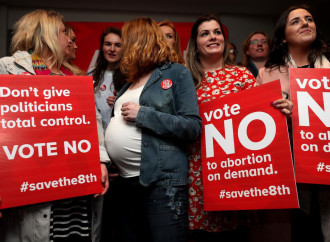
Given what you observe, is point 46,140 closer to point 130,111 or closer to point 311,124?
point 130,111

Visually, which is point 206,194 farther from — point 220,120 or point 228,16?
point 228,16

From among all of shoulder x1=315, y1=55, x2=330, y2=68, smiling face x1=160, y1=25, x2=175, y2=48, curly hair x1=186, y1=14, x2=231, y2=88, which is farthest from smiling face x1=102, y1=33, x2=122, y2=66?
shoulder x1=315, y1=55, x2=330, y2=68

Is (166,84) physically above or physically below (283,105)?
above

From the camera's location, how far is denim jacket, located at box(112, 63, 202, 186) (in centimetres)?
152

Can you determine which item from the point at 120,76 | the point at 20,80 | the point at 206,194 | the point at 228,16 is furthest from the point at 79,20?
the point at 206,194

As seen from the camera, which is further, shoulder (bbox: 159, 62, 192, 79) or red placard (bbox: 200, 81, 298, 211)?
shoulder (bbox: 159, 62, 192, 79)

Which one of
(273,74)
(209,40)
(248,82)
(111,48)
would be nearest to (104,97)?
(111,48)

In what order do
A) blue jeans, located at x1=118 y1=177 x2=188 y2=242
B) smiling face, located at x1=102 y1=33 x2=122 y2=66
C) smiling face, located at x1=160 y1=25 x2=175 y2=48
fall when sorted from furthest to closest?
smiling face, located at x1=102 y1=33 x2=122 y2=66 → smiling face, located at x1=160 y1=25 x2=175 y2=48 → blue jeans, located at x1=118 y1=177 x2=188 y2=242

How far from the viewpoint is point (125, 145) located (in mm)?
1584

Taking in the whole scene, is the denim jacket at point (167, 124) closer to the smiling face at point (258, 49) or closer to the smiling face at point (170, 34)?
the smiling face at point (170, 34)

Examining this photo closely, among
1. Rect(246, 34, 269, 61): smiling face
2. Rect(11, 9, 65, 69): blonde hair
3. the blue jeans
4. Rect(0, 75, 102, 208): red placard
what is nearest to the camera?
Rect(0, 75, 102, 208): red placard

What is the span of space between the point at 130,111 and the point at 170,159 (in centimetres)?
31

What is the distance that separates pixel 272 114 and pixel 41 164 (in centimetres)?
113

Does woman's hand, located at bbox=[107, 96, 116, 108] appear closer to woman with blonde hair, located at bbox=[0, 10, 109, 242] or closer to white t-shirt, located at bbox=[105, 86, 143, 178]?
woman with blonde hair, located at bbox=[0, 10, 109, 242]
